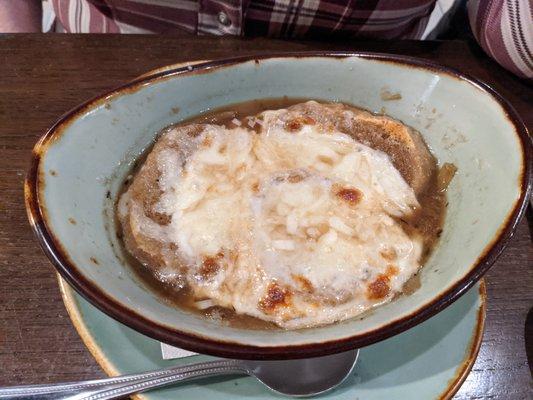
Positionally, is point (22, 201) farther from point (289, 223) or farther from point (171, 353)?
point (289, 223)

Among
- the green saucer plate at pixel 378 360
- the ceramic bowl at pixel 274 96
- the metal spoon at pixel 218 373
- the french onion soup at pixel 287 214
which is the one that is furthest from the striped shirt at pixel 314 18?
the metal spoon at pixel 218 373

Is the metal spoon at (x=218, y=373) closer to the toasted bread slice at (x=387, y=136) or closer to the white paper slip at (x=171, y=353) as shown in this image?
the white paper slip at (x=171, y=353)

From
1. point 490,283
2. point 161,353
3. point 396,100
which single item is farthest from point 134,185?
point 490,283

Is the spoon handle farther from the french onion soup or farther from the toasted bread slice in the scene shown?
the toasted bread slice

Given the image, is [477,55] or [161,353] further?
[477,55]

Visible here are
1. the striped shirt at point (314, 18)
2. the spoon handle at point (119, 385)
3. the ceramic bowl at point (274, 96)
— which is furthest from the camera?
the striped shirt at point (314, 18)

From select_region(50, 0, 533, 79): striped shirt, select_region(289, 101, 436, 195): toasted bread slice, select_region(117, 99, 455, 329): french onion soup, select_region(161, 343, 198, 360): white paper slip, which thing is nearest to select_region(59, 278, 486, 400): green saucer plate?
select_region(161, 343, 198, 360): white paper slip

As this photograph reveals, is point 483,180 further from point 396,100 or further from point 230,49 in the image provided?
point 230,49
